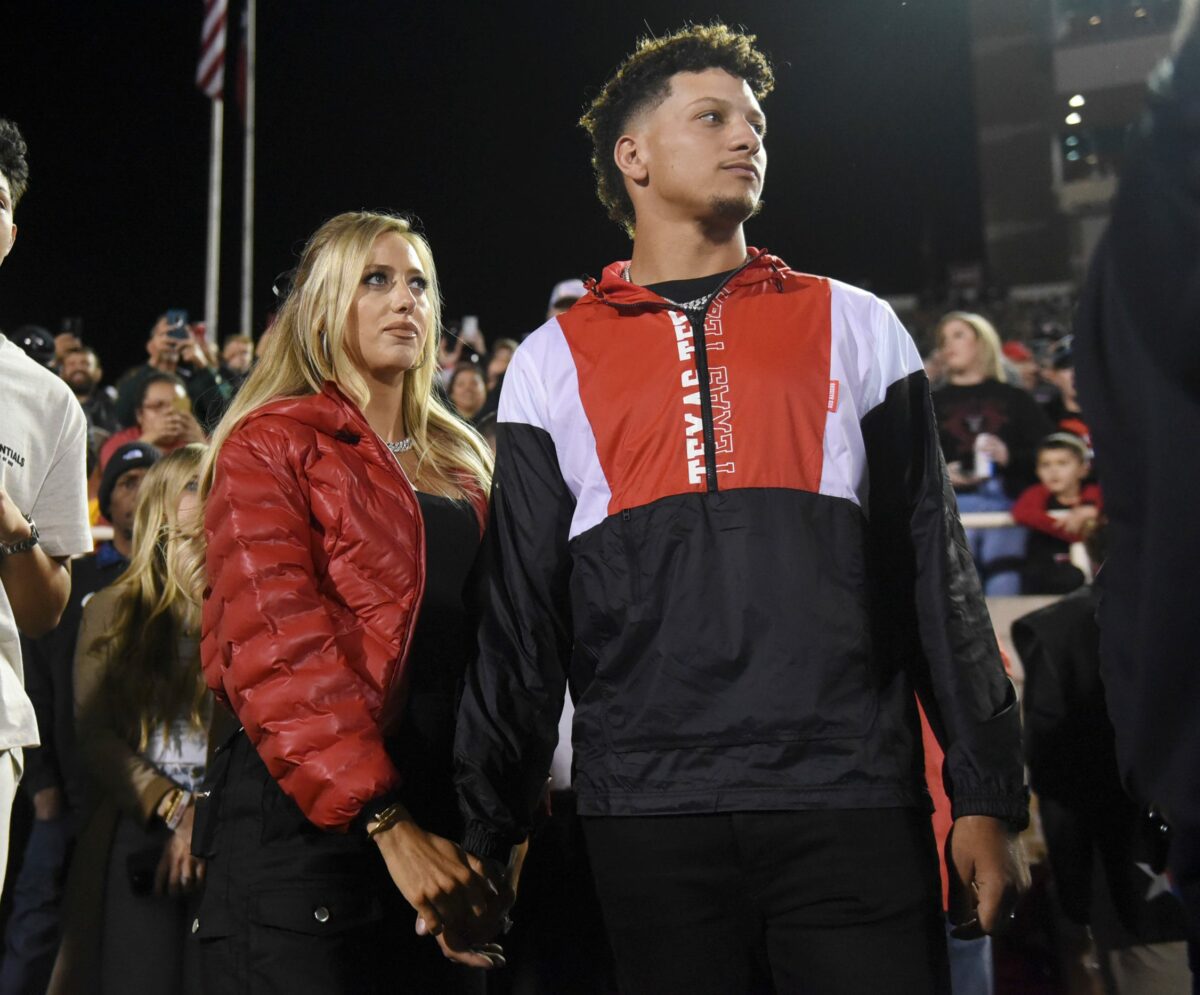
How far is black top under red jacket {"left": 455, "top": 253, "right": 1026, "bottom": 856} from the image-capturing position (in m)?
2.15

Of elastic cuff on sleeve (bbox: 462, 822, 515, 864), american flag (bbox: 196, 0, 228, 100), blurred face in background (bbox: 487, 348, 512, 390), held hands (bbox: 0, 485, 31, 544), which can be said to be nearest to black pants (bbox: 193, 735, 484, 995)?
elastic cuff on sleeve (bbox: 462, 822, 515, 864)

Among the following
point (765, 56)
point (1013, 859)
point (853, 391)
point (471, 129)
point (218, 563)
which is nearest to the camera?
point (1013, 859)

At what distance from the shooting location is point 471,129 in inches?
928

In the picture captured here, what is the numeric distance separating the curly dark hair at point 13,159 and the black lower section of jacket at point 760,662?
1.59 m

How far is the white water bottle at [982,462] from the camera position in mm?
6426

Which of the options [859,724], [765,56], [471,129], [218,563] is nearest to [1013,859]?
[859,724]

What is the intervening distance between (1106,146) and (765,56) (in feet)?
84.8

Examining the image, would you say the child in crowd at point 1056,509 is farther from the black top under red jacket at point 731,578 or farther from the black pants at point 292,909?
the black pants at point 292,909

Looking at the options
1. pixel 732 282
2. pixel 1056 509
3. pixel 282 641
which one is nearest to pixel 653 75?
pixel 732 282

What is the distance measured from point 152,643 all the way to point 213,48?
45.5 feet

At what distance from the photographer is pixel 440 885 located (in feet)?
7.55

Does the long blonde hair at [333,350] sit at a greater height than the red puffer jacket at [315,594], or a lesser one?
greater

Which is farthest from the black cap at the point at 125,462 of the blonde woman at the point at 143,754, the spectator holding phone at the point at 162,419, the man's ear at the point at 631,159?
the man's ear at the point at 631,159

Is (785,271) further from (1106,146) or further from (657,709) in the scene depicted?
(1106,146)
